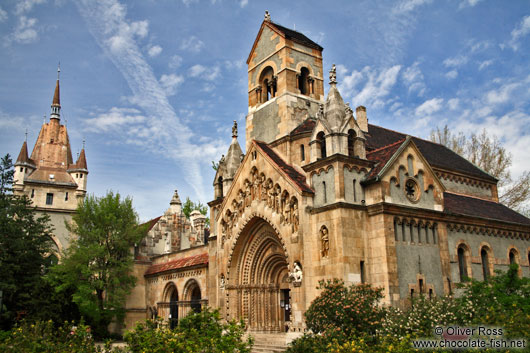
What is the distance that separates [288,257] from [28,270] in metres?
17.6

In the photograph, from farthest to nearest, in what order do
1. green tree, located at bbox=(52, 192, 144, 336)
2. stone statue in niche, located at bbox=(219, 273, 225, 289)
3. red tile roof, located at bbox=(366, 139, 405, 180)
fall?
1. green tree, located at bbox=(52, 192, 144, 336)
2. stone statue in niche, located at bbox=(219, 273, 225, 289)
3. red tile roof, located at bbox=(366, 139, 405, 180)

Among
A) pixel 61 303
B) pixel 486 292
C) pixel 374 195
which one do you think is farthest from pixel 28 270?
pixel 486 292

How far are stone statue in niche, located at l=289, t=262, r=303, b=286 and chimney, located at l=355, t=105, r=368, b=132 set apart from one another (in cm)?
1140

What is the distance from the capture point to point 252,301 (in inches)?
979

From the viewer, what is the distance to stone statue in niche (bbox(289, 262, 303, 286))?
2075cm

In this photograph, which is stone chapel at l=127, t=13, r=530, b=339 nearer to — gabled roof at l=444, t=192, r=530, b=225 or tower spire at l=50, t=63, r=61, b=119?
gabled roof at l=444, t=192, r=530, b=225

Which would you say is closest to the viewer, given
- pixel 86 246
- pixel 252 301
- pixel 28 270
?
pixel 252 301

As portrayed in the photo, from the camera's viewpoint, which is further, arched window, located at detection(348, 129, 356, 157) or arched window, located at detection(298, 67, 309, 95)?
arched window, located at detection(298, 67, 309, 95)

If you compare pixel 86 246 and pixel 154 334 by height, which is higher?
pixel 86 246

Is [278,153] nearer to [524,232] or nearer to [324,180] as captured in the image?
[324,180]

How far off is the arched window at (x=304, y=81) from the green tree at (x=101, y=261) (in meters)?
15.7

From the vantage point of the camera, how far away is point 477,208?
26750 mm

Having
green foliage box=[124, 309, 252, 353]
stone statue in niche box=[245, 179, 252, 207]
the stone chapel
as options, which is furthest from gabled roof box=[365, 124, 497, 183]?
green foliage box=[124, 309, 252, 353]

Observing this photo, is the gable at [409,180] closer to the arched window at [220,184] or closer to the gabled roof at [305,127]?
the gabled roof at [305,127]
